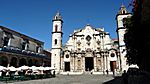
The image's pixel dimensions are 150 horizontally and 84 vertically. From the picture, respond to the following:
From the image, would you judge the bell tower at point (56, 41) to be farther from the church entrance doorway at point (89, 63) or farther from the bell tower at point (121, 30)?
the bell tower at point (121, 30)

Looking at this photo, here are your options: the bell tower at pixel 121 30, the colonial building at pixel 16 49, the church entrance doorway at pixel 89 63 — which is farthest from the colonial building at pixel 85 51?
the colonial building at pixel 16 49

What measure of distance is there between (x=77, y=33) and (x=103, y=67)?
12093 millimetres

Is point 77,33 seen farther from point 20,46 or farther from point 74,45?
point 20,46

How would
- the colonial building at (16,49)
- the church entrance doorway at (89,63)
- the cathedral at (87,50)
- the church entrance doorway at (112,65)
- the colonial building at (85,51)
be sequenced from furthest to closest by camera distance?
1. the church entrance doorway at (89,63)
2. the colonial building at (85,51)
3. the cathedral at (87,50)
4. the church entrance doorway at (112,65)
5. the colonial building at (16,49)

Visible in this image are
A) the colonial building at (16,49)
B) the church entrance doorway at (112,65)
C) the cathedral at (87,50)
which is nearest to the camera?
the colonial building at (16,49)

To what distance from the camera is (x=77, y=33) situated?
165ft

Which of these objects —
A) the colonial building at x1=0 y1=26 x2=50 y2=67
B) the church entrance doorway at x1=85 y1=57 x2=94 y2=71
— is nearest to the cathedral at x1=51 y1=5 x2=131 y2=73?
the church entrance doorway at x1=85 y1=57 x2=94 y2=71

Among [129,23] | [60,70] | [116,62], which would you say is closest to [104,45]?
[116,62]

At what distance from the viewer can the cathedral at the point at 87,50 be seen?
45844 millimetres

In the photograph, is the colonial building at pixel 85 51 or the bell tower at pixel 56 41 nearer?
the bell tower at pixel 56 41

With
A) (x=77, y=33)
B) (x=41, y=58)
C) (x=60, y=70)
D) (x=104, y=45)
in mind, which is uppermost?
(x=77, y=33)

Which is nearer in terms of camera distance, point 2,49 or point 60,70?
point 2,49

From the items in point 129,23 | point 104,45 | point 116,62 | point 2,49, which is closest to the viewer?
point 129,23

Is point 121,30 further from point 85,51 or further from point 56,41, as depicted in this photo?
point 56,41
